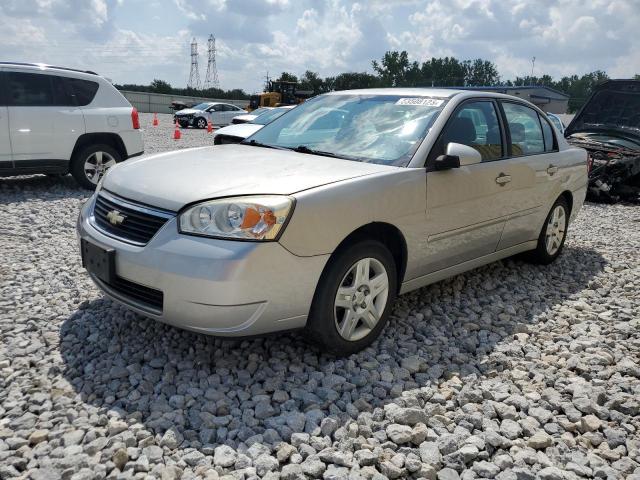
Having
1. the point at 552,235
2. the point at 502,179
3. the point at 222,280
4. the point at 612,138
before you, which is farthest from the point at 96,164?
the point at 612,138

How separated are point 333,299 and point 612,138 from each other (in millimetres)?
8894

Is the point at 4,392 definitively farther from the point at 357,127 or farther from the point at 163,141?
the point at 163,141

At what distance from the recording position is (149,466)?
238cm

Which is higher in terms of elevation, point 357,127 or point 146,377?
point 357,127

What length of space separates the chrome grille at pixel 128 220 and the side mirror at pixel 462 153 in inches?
71.0

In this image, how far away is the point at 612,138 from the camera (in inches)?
398

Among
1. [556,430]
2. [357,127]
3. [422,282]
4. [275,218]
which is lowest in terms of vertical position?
[556,430]

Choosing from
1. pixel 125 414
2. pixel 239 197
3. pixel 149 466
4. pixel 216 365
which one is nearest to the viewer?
pixel 149 466

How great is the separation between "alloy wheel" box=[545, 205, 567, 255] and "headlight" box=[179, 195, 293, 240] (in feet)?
11.1

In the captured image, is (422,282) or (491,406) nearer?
(491,406)

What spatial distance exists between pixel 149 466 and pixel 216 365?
906 mm

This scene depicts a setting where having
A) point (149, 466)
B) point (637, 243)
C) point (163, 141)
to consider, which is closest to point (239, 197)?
point (149, 466)

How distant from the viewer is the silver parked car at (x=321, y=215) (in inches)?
112

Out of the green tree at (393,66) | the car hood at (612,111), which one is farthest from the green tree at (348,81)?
the car hood at (612,111)
